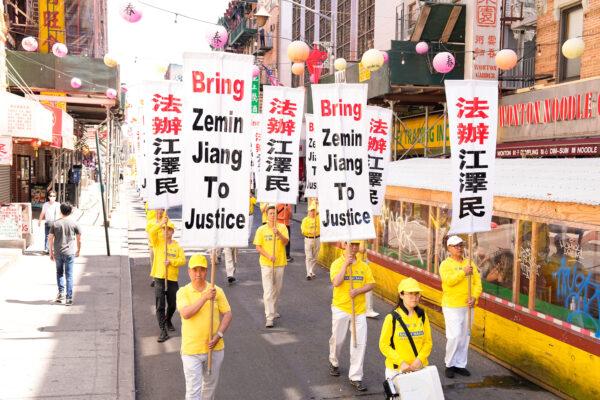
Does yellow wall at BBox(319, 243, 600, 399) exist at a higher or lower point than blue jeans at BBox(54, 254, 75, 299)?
lower

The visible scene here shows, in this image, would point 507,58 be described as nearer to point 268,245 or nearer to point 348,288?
point 268,245

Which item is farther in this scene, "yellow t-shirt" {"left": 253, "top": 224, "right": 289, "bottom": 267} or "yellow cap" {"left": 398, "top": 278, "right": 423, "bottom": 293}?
"yellow t-shirt" {"left": 253, "top": 224, "right": 289, "bottom": 267}

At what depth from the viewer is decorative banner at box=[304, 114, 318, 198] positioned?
1320cm

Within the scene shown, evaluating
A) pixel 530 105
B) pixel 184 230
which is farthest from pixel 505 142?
pixel 184 230

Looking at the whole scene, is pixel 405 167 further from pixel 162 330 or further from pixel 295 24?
pixel 295 24

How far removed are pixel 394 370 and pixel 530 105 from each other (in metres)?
11.3

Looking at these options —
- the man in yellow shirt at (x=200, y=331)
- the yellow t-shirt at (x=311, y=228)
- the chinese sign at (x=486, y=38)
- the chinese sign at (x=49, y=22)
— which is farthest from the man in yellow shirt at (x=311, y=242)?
the chinese sign at (x=49, y=22)

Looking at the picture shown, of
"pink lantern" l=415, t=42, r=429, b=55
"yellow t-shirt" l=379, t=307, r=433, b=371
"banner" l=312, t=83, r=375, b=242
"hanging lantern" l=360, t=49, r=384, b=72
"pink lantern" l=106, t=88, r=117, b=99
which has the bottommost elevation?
"yellow t-shirt" l=379, t=307, r=433, b=371

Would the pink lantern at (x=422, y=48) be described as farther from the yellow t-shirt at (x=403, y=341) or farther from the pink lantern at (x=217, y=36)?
the yellow t-shirt at (x=403, y=341)

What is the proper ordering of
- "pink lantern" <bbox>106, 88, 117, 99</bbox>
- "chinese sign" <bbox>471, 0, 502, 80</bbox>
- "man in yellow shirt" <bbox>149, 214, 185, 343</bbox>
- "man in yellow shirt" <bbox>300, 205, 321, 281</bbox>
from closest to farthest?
"man in yellow shirt" <bbox>149, 214, 185, 343</bbox> < "man in yellow shirt" <bbox>300, 205, 321, 281</bbox> < "chinese sign" <bbox>471, 0, 502, 80</bbox> < "pink lantern" <bbox>106, 88, 117, 99</bbox>

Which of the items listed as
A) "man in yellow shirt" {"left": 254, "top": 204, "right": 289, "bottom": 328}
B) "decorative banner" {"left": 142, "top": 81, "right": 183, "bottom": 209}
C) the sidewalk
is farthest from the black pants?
"man in yellow shirt" {"left": 254, "top": 204, "right": 289, "bottom": 328}

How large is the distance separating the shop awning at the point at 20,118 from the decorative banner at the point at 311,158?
7.32 meters

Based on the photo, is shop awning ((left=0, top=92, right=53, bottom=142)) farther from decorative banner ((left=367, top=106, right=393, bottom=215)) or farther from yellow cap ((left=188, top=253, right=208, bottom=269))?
yellow cap ((left=188, top=253, right=208, bottom=269))

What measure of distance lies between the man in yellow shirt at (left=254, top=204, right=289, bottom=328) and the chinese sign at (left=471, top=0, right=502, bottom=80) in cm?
877
